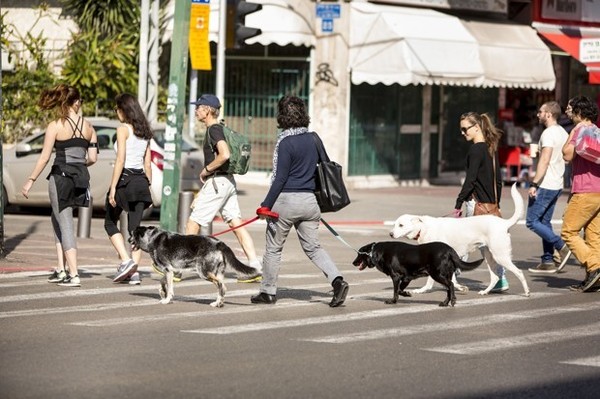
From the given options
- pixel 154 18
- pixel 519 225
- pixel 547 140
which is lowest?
pixel 519 225

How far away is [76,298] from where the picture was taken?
13234mm

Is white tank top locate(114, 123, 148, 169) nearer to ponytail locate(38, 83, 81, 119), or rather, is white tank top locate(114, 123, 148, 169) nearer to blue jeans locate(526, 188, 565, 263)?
ponytail locate(38, 83, 81, 119)

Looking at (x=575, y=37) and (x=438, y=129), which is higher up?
(x=575, y=37)

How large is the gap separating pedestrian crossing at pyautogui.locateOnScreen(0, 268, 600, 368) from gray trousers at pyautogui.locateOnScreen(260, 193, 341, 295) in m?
0.32

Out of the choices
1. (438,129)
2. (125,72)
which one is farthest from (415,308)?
(438,129)

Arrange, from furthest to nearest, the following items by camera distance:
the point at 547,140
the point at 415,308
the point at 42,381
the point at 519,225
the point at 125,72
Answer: the point at 125,72 < the point at 519,225 < the point at 547,140 < the point at 415,308 < the point at 42,381

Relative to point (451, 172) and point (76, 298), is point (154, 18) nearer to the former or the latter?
point (451, 172)

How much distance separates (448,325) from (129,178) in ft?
13.5

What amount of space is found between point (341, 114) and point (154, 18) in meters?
5.81

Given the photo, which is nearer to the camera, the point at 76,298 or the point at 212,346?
the point at 212,346

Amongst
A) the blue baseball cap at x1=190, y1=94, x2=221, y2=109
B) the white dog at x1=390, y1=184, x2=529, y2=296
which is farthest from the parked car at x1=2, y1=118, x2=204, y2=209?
the white dog at x1=390, y1=184, x2=529, y2=296

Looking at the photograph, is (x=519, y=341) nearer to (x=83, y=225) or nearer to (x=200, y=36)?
(x=83, y=225)

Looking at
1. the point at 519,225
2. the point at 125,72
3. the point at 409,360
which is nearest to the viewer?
the point at 409,360

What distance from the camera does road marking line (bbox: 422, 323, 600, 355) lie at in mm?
10477
